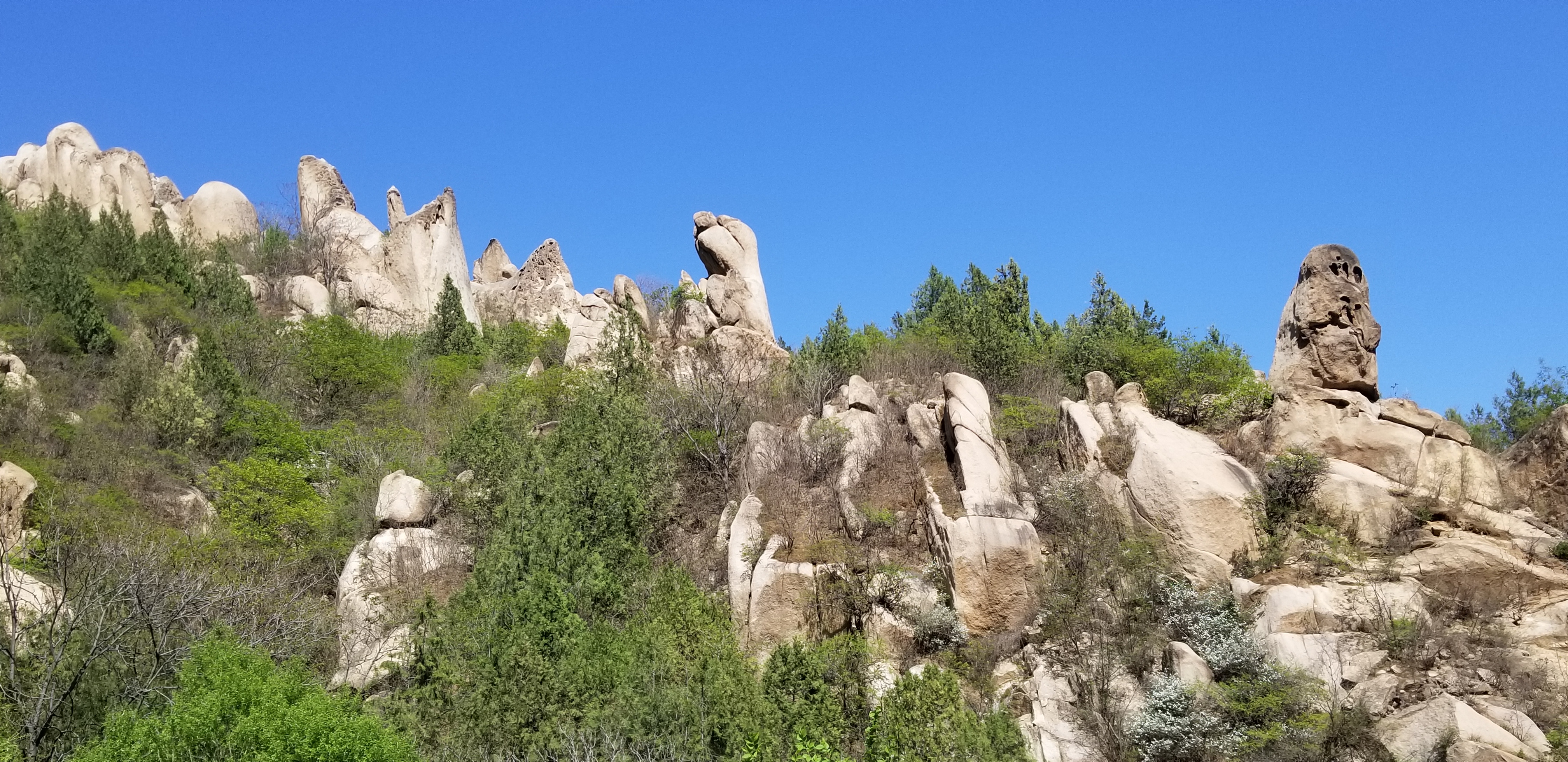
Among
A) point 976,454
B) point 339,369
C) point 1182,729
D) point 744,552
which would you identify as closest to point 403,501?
point 744,552

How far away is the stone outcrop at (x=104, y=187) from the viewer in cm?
4825

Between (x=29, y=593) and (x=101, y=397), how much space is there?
44.1 feet

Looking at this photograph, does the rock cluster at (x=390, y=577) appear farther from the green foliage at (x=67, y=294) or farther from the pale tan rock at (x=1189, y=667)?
the pale tan rock at (x=1189, y=667)

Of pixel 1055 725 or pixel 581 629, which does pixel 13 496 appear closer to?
pixel 581 629

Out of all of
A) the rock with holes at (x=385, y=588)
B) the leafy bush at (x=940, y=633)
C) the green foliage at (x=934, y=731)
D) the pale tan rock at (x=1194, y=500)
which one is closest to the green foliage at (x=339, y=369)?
the rock with holes at (x=385, y=588)

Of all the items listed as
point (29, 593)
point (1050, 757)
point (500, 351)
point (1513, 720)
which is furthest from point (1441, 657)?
point (500, 351)

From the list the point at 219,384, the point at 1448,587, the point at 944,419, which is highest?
the point at 219,384

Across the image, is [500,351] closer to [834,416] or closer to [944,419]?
[834,416]

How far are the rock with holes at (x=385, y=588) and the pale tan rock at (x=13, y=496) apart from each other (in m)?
5.89

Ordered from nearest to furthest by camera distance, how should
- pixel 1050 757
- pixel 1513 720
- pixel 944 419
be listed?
1. pixel 1513 720
2. pixel 1050 757
3. pixel 944 419

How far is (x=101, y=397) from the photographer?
30734mm

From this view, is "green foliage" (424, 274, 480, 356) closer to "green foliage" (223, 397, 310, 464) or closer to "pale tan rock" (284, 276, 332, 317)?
"pale tan rock" (284, 276, 332, 317)

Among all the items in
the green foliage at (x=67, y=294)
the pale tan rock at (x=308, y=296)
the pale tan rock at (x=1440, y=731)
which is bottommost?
the pale tan rock at (x=1440, y=731)

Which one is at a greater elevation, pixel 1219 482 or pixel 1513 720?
pixel 1219 482
